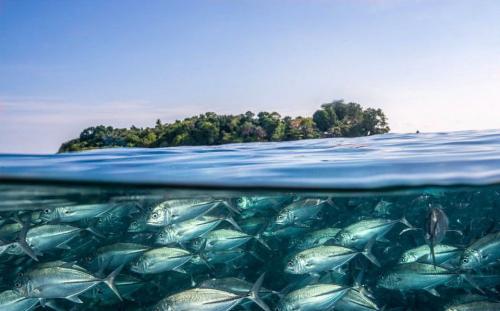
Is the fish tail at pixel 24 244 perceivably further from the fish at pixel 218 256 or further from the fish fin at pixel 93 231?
the fish at pixel 218 256

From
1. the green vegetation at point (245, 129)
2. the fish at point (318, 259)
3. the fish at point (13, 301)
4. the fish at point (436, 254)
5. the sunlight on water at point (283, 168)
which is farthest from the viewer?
the green vegetation at point (245, 129)


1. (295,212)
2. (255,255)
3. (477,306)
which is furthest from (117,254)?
(477,306)

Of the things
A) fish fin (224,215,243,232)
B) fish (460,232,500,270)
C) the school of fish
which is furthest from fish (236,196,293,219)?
fish (460,232,500,270)

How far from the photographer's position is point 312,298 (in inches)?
252

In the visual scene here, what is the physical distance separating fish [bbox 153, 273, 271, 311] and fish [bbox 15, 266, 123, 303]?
39.2 inches

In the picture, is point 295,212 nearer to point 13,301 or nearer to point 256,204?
point 256,204

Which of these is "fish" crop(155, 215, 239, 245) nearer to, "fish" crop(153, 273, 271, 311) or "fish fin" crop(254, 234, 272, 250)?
"fish fin" crop(254, 234, 272, 250)

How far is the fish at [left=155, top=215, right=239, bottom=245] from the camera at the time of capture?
23.8 ft

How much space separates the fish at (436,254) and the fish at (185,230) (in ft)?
8.75

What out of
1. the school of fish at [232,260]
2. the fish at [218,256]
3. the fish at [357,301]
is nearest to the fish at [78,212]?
the school of fish at [232,260]

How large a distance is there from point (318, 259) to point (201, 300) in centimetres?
158

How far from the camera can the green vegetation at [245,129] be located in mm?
28641

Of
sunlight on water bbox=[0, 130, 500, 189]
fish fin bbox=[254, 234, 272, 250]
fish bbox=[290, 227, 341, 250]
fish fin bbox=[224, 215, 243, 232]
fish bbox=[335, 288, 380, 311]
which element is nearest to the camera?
fish bbox=[335, 288, 380, 311]

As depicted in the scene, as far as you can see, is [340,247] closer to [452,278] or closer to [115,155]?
[452,278]
